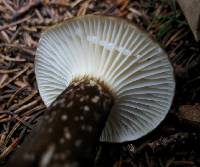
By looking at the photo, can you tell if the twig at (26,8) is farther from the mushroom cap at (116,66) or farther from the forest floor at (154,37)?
the mushroom cap at (116,66)

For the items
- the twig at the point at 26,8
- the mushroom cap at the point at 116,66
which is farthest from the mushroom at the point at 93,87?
the twig at the point at 26,8

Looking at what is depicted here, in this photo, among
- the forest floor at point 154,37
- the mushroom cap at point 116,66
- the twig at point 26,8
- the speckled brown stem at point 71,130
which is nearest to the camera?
the speckled brown stem at point 71,130

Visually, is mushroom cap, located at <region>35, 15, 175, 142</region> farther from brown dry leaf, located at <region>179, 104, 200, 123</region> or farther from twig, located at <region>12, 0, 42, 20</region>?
twig, located at <region>12, 0, 42, 20</region>

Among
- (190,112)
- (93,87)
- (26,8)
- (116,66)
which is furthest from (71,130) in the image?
(26,8)

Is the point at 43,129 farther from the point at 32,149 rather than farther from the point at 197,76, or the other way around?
the point at 197,76

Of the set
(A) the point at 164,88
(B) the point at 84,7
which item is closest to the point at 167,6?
(B) the point at 84,7

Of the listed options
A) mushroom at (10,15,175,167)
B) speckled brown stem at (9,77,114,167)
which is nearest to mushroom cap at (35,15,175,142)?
mushroom at (10,15,175,167)

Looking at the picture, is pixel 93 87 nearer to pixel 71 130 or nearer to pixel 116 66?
pixel 116 66
